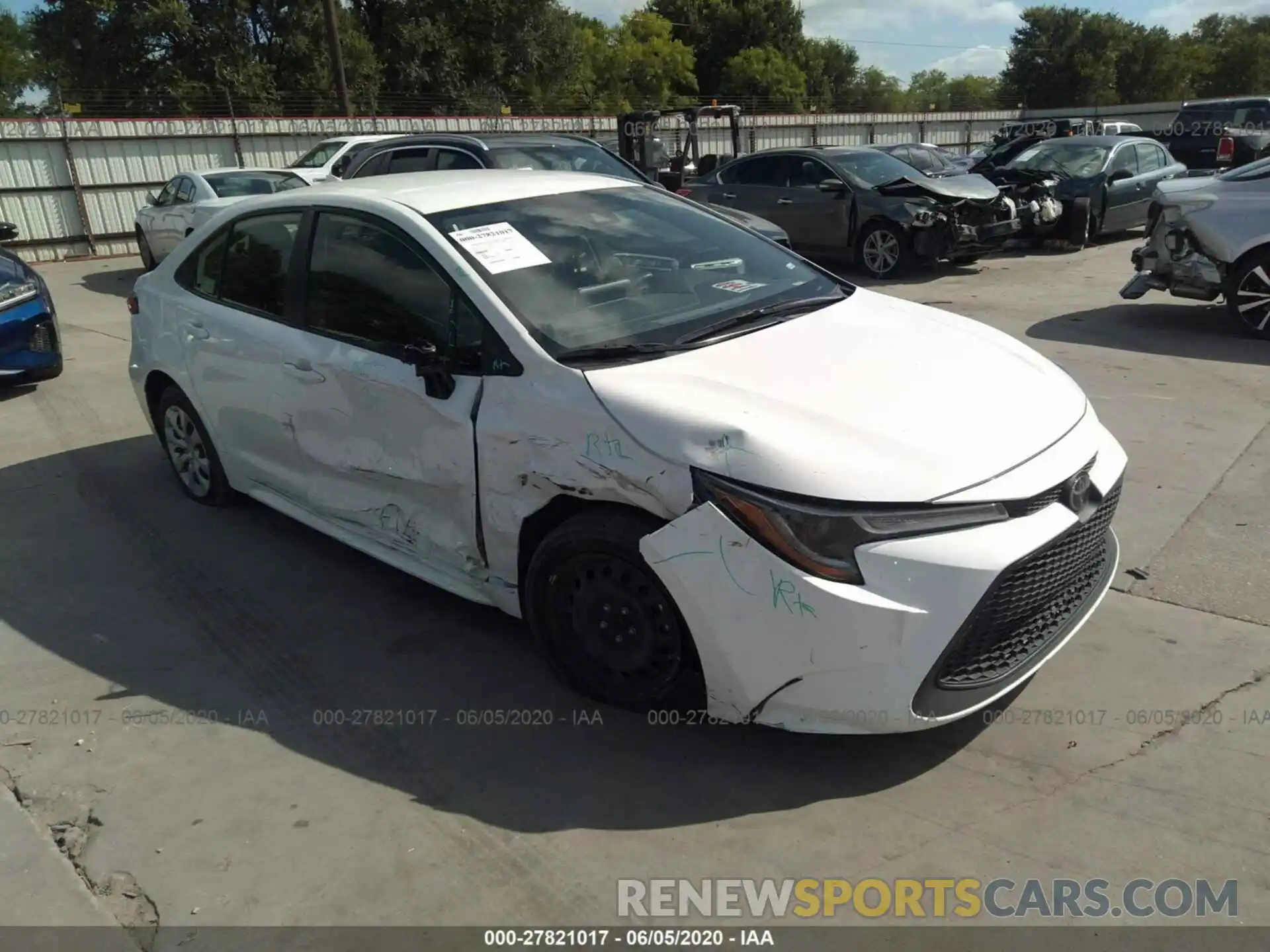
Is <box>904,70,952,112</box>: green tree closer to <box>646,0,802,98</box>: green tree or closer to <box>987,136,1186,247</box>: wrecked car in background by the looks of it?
<box>646,0,802,98</box>: green tree

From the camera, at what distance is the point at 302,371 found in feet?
13.7

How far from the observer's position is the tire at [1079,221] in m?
13.2

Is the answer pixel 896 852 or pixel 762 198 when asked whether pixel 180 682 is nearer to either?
pixel 896 852

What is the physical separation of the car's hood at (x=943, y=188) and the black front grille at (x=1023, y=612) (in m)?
9.28

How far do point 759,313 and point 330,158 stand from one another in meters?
12.2

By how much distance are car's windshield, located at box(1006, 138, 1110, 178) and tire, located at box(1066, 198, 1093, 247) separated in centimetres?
59

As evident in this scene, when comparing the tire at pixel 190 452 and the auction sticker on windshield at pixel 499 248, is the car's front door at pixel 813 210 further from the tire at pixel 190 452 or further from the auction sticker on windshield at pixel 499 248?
the auction sticker on windshield at pixel 499 248

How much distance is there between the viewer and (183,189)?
13602 millimetres

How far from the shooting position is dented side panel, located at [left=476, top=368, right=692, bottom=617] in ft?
9.66

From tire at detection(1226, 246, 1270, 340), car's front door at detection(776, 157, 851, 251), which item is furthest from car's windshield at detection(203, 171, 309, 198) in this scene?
tire at detection(1226, 246, 1270, 340)

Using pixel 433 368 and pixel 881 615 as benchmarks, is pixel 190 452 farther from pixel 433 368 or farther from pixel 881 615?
pixel 881 615

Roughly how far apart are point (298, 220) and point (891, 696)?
10.5ft

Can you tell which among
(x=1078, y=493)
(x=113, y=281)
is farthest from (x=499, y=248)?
(x=113, y=281)

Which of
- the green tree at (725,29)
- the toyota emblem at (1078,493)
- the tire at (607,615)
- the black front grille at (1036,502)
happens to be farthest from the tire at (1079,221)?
the green tree at (725,29)
